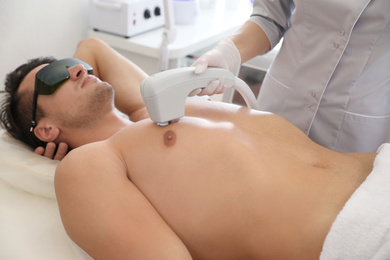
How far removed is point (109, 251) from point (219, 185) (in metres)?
0.32

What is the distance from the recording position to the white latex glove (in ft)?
3.82

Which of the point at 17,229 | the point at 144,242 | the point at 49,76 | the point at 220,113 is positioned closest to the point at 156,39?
the point at 49,76

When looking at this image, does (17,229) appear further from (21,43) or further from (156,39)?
(156,39)

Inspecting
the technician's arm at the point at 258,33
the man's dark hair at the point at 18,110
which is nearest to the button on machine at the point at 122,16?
the man's dark hair at the point at 18,110

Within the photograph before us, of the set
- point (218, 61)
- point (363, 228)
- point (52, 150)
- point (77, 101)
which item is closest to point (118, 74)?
point (77, 101)

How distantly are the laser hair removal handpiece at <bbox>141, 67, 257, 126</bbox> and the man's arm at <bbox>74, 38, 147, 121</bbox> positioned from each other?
513 millimetres

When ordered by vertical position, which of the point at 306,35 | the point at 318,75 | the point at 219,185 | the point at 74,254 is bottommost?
the point at 74,254

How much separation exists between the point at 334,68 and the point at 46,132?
3.33 ft

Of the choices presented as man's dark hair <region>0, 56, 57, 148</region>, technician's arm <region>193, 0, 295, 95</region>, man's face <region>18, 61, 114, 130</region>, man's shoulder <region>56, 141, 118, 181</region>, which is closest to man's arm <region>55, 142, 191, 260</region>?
man's shoulder <region>56, 141, 118, 181</region>

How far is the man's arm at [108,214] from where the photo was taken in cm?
95

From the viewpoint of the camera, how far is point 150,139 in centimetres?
115

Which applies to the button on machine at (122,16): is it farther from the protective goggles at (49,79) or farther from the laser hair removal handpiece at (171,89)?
the laser hair removal handpiece at (171,89)

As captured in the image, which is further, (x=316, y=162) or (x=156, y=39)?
(x=156, y=39)

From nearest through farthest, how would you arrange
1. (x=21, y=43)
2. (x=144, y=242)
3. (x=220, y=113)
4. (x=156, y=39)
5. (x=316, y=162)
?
1. (x=144, y=242)
2. (x=316, y=162)
3. (x=220, y=113)
4. (x=21, y=43)
5. (x=156, y=39)
